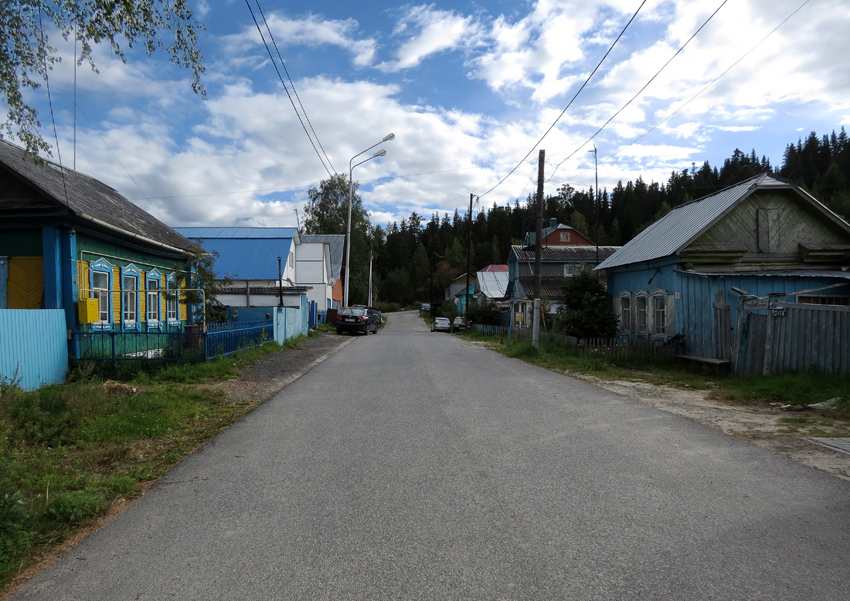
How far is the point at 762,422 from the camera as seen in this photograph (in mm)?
8164

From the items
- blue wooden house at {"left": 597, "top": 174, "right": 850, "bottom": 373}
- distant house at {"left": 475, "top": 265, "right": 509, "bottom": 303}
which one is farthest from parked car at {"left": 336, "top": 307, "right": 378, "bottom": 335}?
distant house at {"left": 475, "top": 265, "right": 509, "bottom": 303}

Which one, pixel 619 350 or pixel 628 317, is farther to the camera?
pixel 628 317

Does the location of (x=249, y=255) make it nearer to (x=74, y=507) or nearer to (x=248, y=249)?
(x=248, y=249)

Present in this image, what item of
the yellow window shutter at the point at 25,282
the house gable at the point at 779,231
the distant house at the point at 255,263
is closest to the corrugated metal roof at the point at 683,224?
the house gable at the point at 779,231

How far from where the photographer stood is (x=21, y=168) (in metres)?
12.6

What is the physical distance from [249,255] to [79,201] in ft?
76.6

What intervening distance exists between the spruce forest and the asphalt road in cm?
6325

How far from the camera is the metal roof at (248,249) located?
35312 millimetres

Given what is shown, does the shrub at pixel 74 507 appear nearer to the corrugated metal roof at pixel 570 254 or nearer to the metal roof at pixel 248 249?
the metal roof at pixel 248 249

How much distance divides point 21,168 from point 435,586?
45.2ft

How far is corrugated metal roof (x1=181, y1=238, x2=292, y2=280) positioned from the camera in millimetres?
35188

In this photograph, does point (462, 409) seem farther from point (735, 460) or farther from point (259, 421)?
point (735, 460)

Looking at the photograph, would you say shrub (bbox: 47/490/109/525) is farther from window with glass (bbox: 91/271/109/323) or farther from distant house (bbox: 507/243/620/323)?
distant house (bbox: 507/243/620/323)

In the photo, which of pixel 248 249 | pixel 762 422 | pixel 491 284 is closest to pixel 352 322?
pixel 248 249
